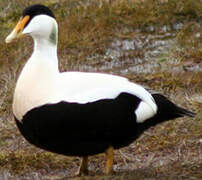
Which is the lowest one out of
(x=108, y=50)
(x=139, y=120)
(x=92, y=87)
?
(x=108, y=50)

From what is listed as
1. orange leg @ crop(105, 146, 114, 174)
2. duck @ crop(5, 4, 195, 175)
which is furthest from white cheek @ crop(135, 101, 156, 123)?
orange leg @ crop(105, 146, 114, 174)

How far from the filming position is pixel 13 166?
549 centimetres

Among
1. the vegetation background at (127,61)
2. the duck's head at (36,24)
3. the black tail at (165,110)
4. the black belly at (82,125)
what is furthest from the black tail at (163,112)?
the duck's head at (36,24)

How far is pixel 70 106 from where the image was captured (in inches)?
169

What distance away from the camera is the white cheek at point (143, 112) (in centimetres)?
454

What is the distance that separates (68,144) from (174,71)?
298cm

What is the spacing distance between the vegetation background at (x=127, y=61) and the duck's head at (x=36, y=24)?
1074 mm

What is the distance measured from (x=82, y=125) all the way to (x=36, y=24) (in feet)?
2.46

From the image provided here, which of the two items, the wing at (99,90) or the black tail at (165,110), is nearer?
the wing at (99,90)

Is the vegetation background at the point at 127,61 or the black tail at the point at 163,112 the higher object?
the black tail at the point at 163,112

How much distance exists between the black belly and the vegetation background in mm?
388

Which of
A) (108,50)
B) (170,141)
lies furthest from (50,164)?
(108,50)

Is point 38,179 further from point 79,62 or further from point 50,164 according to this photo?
point 79,62

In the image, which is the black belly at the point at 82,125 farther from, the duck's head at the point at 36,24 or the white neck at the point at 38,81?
the duck's head at the point at 36,24
